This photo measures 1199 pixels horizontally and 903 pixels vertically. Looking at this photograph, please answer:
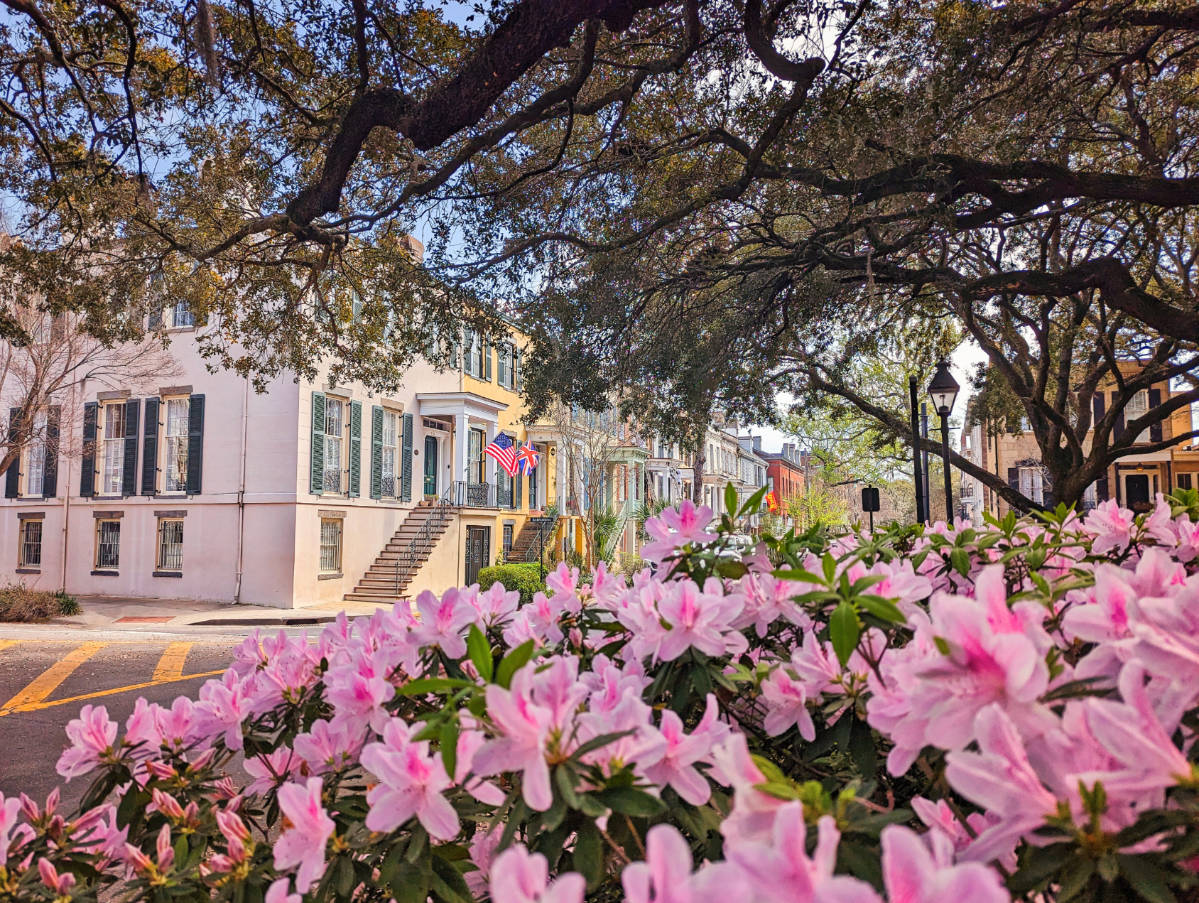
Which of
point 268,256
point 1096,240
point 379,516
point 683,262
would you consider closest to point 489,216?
point 683,262

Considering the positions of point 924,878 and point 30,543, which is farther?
point 30,543

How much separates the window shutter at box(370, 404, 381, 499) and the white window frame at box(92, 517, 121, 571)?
6075 millimetres

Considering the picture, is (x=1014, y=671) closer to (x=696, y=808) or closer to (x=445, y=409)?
(x=696, y=808)

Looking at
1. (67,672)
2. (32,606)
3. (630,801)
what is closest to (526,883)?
(630,801)

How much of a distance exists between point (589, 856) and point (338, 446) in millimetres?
19275

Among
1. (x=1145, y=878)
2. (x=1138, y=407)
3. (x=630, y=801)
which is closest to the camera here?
(x=1145, y=878)

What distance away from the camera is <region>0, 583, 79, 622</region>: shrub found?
14.8m

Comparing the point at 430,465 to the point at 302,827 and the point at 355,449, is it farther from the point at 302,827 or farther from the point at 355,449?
the point at 302,827

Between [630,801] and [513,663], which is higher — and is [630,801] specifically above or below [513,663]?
below

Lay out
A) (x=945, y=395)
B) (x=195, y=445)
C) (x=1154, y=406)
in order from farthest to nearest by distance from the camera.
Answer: (x=1154, y=406), (x=195, y=445), (x=945, y=395)

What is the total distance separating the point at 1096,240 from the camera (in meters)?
11.0

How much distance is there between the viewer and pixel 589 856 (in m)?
0.88

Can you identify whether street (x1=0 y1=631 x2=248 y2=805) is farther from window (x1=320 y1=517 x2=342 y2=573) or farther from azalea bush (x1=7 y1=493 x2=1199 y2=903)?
window (x1=320 y1=517 x2=342 y2=573)

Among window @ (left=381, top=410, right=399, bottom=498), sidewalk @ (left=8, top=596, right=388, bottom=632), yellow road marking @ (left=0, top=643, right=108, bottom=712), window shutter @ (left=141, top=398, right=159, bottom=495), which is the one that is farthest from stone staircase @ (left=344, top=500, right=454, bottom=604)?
yellow road marking @ (left=0, top=643, right=108, bottom=712)
